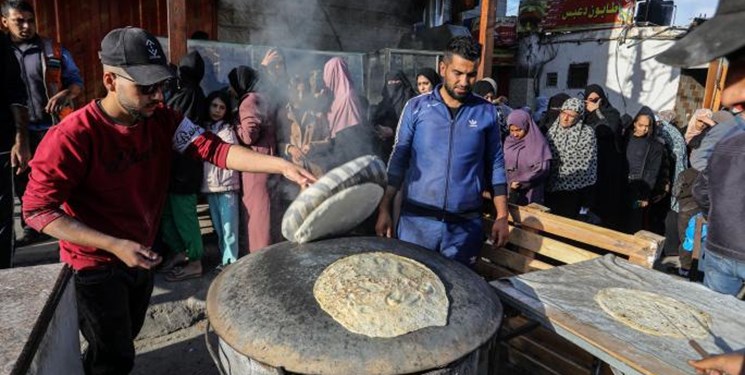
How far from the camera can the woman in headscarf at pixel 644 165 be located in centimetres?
510

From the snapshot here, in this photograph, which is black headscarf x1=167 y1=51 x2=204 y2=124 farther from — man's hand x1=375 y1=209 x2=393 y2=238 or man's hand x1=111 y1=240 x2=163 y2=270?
man's hand x1=111 y1=240 x2=163 y2=270

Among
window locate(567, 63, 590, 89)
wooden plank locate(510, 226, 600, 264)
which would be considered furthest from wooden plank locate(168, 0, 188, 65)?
window locate(567, 63, 590, 89)

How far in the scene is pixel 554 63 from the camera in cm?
1491

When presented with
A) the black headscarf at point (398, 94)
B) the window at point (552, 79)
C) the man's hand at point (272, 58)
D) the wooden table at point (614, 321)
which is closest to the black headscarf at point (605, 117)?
the black headscarf at point (398, 94)

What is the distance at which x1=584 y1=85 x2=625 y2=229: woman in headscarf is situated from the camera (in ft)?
17.2

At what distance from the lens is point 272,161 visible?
2367 millimetres

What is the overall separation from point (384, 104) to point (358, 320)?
401cm

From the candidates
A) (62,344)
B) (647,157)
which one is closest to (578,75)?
(647,157)

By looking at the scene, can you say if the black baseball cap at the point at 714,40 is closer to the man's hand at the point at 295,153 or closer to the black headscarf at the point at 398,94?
the man's hand at the point at 295,153

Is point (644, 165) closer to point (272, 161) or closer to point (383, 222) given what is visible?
point (383, 222)

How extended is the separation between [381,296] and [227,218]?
9.13 feet

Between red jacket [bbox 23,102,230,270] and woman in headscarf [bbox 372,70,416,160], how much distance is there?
2.51m

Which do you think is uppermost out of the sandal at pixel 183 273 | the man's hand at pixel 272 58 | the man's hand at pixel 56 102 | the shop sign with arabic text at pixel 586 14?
the shop sign with arabic text at pixel 586 14

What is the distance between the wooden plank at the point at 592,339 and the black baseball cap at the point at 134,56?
1.97 m
